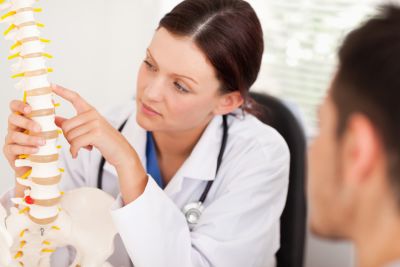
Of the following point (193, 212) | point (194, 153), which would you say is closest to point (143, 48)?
point (194, 153)

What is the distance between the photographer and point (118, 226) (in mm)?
979

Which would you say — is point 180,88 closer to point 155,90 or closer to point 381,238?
point 155,90

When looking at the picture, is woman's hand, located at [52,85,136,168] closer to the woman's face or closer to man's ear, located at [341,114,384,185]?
the woman's face

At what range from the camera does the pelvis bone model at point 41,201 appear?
2.60ft

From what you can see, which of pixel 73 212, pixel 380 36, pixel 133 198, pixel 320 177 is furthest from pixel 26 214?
pixel 380 36

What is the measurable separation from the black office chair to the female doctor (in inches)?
4.5

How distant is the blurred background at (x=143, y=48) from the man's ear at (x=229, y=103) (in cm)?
69

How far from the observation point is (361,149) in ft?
1.99

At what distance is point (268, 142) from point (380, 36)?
24.8 inches

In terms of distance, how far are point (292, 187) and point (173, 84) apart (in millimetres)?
449

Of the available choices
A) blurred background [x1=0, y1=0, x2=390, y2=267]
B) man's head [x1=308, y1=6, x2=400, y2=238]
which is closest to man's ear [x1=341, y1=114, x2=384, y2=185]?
man's head [x1=308, y1=6, x2=400, y2=238]

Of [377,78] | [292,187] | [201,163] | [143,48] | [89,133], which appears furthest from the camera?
[143,48]

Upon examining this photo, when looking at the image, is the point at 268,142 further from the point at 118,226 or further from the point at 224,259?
the point at 118,226

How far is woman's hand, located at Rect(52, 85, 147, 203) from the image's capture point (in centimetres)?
94
